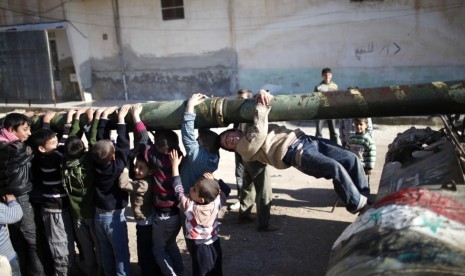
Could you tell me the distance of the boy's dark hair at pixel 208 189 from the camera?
3176 millimetres

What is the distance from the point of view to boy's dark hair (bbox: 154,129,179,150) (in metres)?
3.43

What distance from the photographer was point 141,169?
3480mm

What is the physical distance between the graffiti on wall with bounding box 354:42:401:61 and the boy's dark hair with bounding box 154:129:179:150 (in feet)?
27.6

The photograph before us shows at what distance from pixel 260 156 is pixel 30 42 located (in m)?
13.4

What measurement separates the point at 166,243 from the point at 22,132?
1.55m

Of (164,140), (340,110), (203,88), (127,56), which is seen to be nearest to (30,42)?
(127,56)

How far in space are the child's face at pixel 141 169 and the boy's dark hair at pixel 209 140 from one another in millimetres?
475

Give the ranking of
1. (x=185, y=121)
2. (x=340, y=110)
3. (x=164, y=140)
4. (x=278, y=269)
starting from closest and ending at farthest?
(x=340, y=110) → (x=185, y=121) → (x=164, y=140) → (x=278, y=269)

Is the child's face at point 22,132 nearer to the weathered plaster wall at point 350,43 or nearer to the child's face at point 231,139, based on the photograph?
the child's face at point 231,139

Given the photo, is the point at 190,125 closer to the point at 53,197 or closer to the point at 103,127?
the point at 103,127

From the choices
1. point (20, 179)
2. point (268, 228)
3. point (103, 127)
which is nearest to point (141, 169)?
point (103, 127)

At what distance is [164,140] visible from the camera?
11.3 feet

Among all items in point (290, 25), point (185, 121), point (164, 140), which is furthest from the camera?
point (290, 25)

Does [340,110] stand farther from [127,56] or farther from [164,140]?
[127,56]
